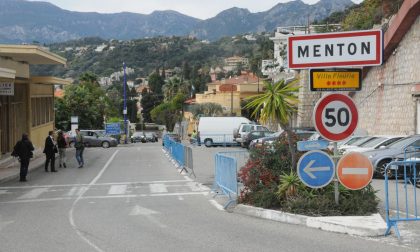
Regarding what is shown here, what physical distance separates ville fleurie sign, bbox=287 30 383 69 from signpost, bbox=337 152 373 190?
1.67 metres

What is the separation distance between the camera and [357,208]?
10.5 m

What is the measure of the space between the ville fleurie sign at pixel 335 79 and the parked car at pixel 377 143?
10.6m

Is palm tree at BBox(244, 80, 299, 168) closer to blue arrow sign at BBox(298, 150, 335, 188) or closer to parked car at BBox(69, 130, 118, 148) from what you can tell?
blue arrow sign at BBox(298, 150, 335, 188)

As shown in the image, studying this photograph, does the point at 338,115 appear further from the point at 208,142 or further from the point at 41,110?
the point at 208,142

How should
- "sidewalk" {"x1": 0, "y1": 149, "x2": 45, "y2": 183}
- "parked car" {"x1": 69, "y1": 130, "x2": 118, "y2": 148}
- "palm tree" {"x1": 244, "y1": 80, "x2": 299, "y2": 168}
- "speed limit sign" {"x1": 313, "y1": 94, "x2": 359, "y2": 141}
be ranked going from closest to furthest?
1. "speed limit sign" {"x1": 313, "y1": 94, "x2": 359, "y2": 141}
2. "palm tree" {"x1": 244, "y1": 80, "x2": 299, "y2": 168}
3. "sidewalk" {"x1": 0, "y1": 149, "x2": 45, "y2": 183}
4. "parked car" {"x1": 69, "y1": 130, "x2": 118, "y2": 148}

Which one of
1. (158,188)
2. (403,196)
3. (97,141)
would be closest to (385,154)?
(403,196)

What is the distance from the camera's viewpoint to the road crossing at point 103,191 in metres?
15.9

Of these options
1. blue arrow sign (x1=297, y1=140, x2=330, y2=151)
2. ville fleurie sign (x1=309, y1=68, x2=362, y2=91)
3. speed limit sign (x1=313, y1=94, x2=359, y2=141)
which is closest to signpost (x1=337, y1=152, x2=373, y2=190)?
speed limit sign (x1=313, y1=94, x2=359, y2=141)

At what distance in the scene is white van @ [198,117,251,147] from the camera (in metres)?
48.2

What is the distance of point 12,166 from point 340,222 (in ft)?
65.2

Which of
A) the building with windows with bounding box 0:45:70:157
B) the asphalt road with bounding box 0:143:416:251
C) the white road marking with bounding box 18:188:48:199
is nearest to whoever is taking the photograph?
the asphalt road with bounding box 0:143:416:251

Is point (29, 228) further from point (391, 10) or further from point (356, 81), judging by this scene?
point (391, 10)

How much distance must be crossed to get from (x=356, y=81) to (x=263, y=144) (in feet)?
10.0

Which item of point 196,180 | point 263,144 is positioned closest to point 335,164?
point 263,144
